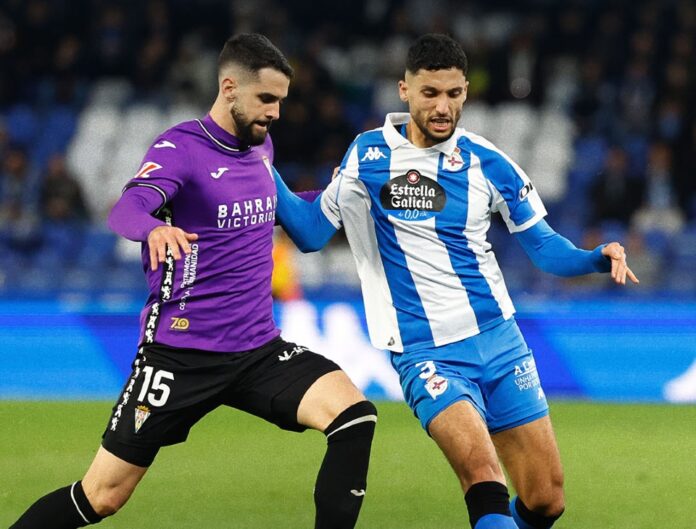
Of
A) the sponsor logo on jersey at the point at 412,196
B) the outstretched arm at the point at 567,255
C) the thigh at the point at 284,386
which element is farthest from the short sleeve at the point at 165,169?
the outstretched arm at the point at 567,255

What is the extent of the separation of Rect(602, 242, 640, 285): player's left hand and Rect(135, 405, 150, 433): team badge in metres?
1.94

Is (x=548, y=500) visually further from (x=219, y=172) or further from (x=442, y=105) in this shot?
(x=219, y=172)

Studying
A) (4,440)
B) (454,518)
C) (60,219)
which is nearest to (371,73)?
(60,219)

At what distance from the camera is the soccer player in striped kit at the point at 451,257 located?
5324 millimetres

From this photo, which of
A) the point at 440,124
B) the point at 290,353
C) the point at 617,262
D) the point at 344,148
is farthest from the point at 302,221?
the point at 344,148

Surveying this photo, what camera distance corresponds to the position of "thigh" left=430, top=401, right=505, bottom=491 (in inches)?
193

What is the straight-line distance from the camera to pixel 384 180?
5480 millimetres

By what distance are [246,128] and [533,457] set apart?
1.83 meters

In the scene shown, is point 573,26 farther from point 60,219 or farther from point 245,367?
point 245,367

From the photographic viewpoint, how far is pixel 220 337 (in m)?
5.21

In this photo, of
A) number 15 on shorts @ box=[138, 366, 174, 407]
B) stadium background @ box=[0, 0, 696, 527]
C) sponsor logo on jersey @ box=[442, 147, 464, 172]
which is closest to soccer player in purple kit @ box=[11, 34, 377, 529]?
number 15 on shorts @ box=[138, 366, 174, 407]

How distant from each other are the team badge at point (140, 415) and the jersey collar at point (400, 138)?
154cm

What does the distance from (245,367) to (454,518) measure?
175 cm

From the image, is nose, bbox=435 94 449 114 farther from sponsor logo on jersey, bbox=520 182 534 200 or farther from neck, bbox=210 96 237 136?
neck, bbox=210 96 237 136
